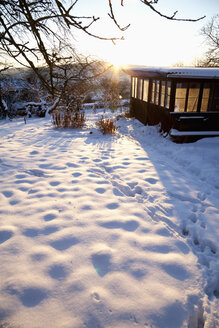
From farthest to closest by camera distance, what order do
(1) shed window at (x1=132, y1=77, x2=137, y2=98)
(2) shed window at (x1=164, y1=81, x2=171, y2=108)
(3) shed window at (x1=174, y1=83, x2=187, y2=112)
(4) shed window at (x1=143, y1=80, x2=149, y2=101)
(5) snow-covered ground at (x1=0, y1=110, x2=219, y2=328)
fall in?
(1) shed window at (x1=132, y1=77, x2=137, y2=98)
(3) shed window at (x1=174, y1=83, x2=187, y2=112)
(4) shed window at (x1=143, y1=80, x2=149, y2=101)
(2) shed window at (x1=164, y1=81, x2=171, y2=108)
(5) snow-covered ground at (x1=0, y1=110, x2=219, y2=328)

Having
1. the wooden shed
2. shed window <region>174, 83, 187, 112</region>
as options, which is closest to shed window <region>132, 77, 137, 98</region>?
the wooden shed

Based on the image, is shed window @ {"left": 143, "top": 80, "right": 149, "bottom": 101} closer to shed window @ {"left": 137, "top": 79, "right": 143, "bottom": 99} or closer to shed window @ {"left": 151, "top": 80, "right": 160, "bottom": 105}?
shed window @ {"left": 137, "top": 79, "right": 143, "bottom": 99}

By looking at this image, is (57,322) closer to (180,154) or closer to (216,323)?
(216,323)

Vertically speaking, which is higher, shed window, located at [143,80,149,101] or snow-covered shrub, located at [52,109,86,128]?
shed window, located at [143,80,149,101]

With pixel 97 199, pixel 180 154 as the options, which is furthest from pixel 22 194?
pixel 180 154

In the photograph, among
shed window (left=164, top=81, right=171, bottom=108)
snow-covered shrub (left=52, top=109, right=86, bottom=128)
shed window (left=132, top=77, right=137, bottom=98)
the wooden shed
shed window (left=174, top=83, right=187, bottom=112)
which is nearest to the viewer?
the wooden shed

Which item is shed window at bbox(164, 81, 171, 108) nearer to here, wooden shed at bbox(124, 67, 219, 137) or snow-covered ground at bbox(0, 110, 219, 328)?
wooden shed at bbox(124, 67, 219, 137)

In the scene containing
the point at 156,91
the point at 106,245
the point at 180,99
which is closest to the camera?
the point at 106,245

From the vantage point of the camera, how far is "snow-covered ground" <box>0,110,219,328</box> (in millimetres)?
1924

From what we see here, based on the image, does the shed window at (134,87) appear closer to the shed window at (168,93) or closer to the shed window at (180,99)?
the shed window at (180,99)

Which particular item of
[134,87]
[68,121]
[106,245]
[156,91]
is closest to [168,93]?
[156,91]

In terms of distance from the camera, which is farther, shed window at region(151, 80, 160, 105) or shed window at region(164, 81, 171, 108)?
shed window at region(151, 80, 160, 105)

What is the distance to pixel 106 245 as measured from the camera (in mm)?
2715

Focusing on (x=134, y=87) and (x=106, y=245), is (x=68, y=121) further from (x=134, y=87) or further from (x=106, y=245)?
(x=106, y=245)
